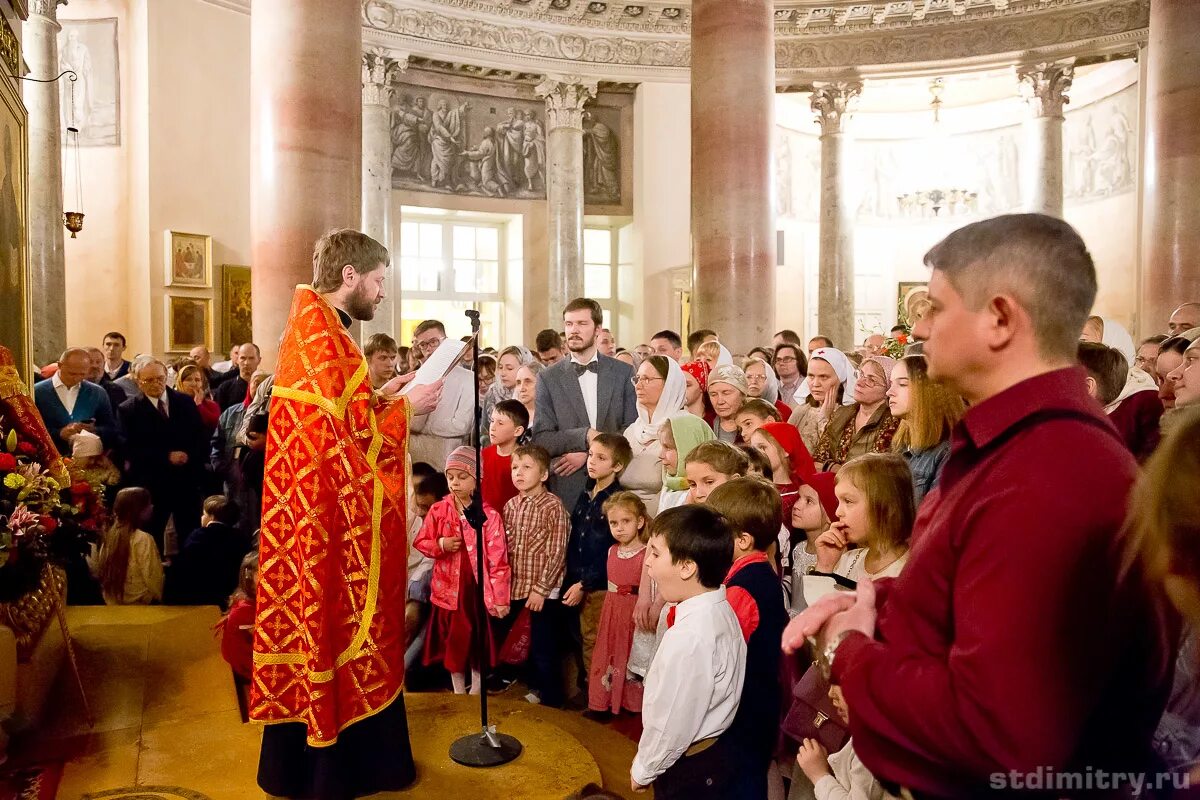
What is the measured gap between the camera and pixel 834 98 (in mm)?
17859

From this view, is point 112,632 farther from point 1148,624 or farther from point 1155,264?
point 1155,264

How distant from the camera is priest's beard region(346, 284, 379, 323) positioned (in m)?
3.67

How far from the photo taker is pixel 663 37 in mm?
17391

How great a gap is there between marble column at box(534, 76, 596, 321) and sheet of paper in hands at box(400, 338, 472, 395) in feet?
43.1

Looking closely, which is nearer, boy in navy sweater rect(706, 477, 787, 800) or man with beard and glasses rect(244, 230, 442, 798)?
boy in navy sweater rect(706, 477, 787, 800)

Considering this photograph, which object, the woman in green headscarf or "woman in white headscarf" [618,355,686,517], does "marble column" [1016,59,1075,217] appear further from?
the woman in green headscarf

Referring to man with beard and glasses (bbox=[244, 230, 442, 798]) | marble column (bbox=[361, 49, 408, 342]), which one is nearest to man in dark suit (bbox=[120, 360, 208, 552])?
man with beard and glasses (bbox=[244, 230, 442, 798])

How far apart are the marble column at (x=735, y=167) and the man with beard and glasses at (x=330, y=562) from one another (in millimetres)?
6571

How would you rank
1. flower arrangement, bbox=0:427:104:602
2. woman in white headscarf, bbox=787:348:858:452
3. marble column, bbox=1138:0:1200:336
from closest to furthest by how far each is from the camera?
flower arrangement, bbox=0:427:104:602 < woman in white headscarf, bbox=787:348:858:452 < marble column, bbox=1138:0:1200:336

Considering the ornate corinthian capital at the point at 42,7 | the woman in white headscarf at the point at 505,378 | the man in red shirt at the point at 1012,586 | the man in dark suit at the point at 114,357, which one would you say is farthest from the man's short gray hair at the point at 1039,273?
the ornate corinthian capital at the point at 42,7

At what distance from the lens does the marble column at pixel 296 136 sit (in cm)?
639

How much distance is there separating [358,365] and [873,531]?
213 cm

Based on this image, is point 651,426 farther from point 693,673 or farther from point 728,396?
point 693,673

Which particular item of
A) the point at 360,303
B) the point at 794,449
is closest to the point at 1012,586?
the point at 360,303
